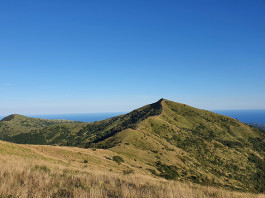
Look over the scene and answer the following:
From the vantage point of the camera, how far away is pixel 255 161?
279 ft

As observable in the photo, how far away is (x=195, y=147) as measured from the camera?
82125mm

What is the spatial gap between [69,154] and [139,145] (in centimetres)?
3415

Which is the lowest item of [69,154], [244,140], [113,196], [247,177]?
[247,177]

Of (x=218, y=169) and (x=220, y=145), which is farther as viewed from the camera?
(x=220, y=145)

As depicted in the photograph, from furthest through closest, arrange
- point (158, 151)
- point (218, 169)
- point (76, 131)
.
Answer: point (76, 131), point (218, 169), point (158, 151)

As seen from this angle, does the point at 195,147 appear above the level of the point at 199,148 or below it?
above

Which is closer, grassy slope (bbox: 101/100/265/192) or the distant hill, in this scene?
the distant hill

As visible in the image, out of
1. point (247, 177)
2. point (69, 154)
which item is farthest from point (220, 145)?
point (69, 154)

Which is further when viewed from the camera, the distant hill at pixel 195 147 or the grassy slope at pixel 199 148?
the grassy slope at pixel 199 148

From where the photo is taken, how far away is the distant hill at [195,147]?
5262 cm

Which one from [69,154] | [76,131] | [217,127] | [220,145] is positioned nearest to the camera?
[69,154]

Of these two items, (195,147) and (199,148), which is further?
(199,148)

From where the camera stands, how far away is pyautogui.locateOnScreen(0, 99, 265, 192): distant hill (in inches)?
2072

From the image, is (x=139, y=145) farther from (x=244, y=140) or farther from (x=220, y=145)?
(x=244, y=140)
